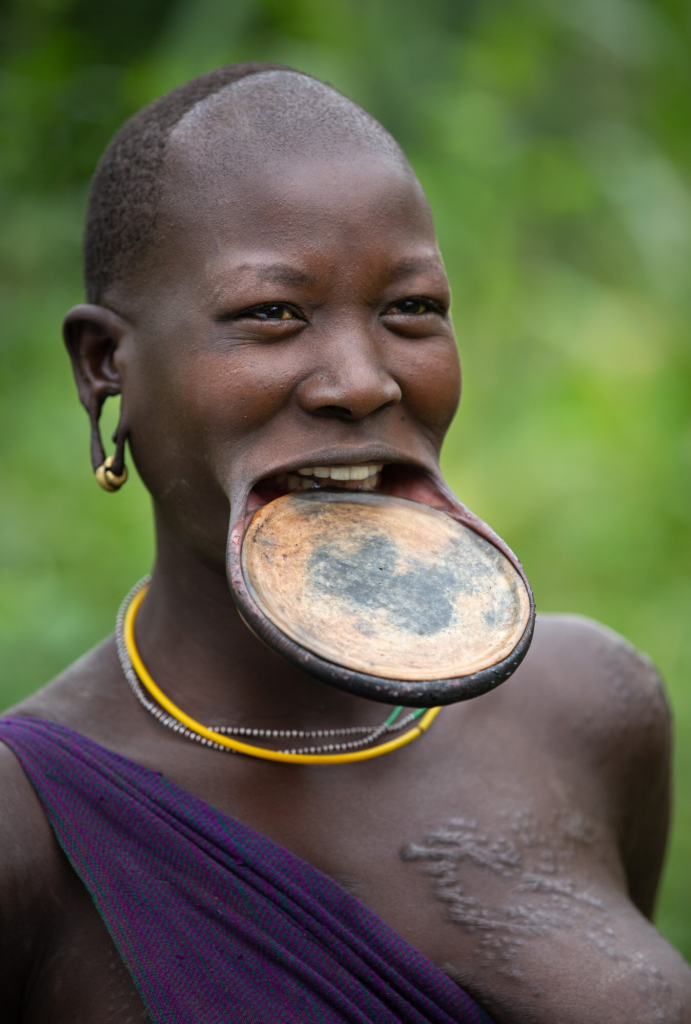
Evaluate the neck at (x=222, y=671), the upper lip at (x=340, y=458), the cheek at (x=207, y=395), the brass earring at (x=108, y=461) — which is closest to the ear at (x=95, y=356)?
the brass earring at (x=108, y=461)

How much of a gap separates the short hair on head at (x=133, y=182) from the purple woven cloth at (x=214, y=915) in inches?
33.0

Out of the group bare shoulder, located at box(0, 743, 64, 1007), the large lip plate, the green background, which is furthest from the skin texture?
the green background

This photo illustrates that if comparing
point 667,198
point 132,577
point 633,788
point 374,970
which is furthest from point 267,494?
point 667,198

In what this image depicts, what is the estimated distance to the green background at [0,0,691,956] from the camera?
456cm

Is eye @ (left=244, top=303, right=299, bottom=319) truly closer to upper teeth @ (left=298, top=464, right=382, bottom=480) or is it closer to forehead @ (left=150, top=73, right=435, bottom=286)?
forehead @ (left=150, top=73, right=435, bottom=286)

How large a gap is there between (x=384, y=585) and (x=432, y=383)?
0.38 m

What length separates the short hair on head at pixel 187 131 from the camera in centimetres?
179

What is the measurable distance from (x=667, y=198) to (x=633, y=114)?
36.8 inches

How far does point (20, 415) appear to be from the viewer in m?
4.68

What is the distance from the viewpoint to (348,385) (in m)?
1.65

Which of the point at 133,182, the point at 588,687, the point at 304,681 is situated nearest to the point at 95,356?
the point at 133,182

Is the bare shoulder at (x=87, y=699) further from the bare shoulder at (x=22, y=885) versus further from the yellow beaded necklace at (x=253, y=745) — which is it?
the bare shoulder at (x=22, y=885)

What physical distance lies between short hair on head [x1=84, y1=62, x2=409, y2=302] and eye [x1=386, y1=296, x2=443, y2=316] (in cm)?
26

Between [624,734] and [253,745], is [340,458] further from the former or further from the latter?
[624,734]
